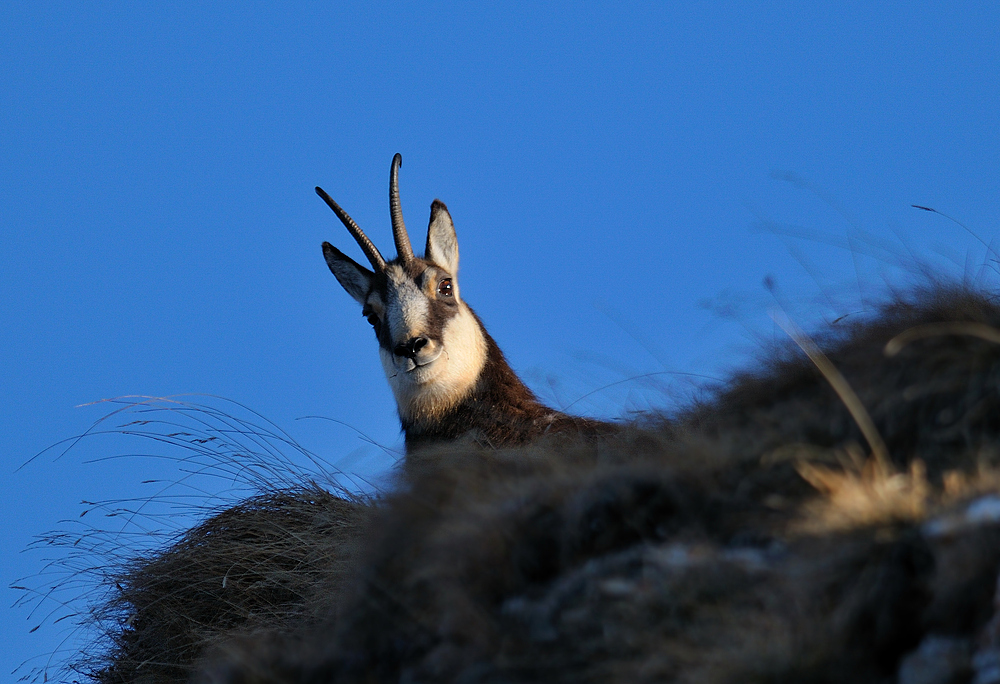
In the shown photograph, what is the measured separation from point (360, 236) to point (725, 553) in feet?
20.1

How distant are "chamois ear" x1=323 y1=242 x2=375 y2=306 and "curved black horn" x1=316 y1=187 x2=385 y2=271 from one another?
151mm

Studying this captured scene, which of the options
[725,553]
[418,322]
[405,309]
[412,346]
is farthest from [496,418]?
[725,553]

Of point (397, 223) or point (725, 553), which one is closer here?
point (725, 553)

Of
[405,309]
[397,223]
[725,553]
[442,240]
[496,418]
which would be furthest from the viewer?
[442,240]

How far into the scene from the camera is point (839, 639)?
2.53 meters

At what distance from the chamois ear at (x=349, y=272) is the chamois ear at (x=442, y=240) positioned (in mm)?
637

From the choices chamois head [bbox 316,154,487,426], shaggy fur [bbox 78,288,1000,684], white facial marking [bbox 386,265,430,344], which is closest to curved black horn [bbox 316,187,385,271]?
chamois head [bbox 316,154,487,426]

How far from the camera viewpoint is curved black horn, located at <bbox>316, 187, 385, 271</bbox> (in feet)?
27.4

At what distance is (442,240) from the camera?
344 inches

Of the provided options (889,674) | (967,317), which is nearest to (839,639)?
(889,674)

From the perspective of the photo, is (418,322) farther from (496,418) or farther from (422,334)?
(496,418)

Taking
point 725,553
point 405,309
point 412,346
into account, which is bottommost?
point 725,553

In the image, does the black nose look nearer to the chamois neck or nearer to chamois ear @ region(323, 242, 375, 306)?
the chamois neck

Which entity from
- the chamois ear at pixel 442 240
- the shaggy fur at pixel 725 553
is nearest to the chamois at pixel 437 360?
the chamois ear at pixel 442 240
